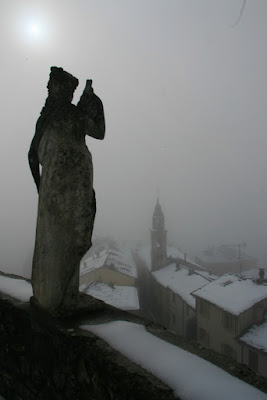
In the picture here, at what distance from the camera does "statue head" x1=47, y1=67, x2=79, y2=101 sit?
2.84m

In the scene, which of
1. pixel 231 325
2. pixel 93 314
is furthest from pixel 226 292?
pixel 93 314

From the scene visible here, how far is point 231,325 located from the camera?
19203 millimetres

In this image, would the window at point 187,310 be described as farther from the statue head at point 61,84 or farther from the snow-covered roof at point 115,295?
the statue head at point 61,84

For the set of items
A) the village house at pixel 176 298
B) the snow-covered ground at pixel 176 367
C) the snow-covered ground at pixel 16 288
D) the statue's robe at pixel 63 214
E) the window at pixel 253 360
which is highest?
the statue's robe at pixel 63 214

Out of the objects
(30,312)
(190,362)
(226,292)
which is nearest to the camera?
(190,362)

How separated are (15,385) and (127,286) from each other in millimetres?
27928

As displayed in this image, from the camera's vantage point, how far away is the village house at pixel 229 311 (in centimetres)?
1886

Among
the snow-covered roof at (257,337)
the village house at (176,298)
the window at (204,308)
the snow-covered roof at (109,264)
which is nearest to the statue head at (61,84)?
the snow-covered roof at (257,337)

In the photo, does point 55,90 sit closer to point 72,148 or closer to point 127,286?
point 72,148

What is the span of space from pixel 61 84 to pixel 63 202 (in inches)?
48.1

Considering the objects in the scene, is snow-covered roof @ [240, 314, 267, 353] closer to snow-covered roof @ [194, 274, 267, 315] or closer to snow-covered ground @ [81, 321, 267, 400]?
snow-covered roof @ [194, 274, 267, 315]

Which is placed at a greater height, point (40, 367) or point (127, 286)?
point (40, 367)

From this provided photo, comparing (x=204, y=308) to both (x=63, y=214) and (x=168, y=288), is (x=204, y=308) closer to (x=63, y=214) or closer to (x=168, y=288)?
(x=168, y=288)

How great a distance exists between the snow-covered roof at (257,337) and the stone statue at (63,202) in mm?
17415
